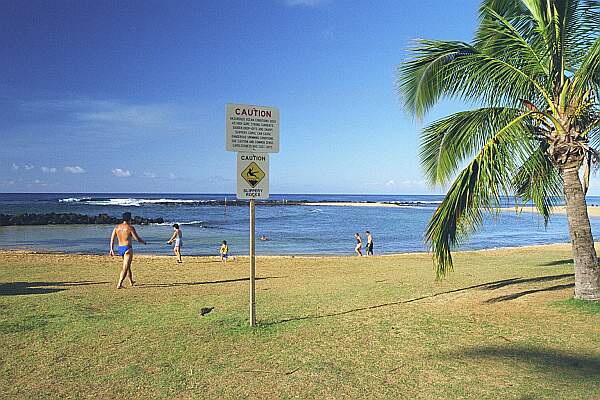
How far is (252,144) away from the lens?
6.77 meters

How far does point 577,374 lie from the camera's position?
482 cm

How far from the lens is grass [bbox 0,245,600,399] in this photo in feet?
15.3

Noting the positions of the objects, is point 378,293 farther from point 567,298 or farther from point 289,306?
point 567,298

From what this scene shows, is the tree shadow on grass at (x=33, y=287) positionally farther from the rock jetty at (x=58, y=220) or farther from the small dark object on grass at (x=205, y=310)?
the rock jetty at (x=58, y=220)

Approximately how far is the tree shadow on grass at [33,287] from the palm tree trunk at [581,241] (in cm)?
941

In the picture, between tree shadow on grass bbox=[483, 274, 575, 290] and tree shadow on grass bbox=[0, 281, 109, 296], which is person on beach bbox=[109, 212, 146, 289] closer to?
tree shadow on grass bbox=[0, 281, 109, 296]

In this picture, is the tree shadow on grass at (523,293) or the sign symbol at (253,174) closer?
the sign symbol at (253,174)

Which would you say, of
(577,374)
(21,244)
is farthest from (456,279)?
(21,244)

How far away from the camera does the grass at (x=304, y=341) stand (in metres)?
4.66

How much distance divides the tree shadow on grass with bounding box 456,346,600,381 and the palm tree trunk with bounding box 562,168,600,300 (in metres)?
2.61

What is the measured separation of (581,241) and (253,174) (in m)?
5.10

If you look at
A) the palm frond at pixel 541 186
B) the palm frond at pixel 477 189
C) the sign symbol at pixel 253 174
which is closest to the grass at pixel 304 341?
the palm frond at pixel 477 189

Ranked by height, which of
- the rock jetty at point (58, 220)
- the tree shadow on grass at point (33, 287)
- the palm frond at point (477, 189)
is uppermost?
the palm frond at point (477, 189)

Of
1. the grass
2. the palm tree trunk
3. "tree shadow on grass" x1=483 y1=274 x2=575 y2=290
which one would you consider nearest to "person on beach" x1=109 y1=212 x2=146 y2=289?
the grass
